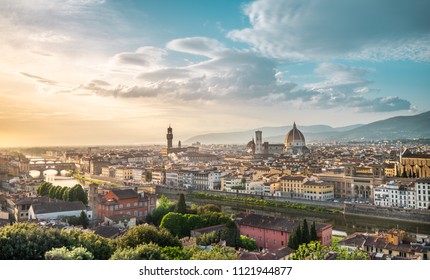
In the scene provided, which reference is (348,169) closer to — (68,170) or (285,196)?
(285,196)

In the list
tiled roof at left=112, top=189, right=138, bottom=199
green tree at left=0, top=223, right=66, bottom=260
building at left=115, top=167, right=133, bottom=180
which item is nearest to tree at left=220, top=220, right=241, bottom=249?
green tree at left=0, top=223, right=66, bottom=260

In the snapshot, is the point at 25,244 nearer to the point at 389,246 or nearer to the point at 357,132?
the point at 357,132

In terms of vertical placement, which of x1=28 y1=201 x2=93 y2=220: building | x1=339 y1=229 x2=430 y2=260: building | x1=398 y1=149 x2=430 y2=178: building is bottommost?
x1=339 y1=229 x2=430 y2=260: building

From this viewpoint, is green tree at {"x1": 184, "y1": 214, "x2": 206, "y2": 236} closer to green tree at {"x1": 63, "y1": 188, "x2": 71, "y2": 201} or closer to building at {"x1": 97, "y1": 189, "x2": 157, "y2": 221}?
building at {"x1": 97, "y1": 189, "x2": 157, "y2": 221}

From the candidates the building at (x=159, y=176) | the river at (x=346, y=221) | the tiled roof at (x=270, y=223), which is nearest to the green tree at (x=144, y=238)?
the tiled roof at (x=270, y=223)

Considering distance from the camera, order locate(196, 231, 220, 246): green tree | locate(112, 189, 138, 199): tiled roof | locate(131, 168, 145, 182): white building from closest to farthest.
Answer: locate(196, 231, 220, 246): green tree
locate(112, 189, 138, 199): tiled roof
locate(131, 168, 145, 182): white building
